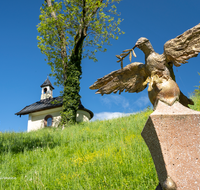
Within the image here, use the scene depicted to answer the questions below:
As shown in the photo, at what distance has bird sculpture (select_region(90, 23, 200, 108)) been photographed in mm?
2061

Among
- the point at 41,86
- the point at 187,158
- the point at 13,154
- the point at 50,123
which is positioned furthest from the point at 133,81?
the point at 41,86

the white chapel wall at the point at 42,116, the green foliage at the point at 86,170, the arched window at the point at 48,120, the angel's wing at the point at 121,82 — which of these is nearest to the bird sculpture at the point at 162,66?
the angel's wing at the point at 121,82

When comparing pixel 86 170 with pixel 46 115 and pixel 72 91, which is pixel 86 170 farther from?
pixel 46 115

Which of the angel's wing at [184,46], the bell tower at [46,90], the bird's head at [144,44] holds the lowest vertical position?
the angel's wing at [184,46]

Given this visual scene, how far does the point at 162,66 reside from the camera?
87.8 inches

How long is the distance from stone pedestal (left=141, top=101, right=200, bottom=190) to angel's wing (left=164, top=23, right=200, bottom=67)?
78 centimetres

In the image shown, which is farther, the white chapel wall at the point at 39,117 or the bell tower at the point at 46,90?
the bell tower at the point at 46,90

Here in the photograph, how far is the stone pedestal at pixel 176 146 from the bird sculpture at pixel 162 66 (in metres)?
0.29

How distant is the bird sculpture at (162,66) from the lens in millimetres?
2061

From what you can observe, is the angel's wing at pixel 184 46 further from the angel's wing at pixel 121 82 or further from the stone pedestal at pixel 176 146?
the stone pedestal at pixel 176 146

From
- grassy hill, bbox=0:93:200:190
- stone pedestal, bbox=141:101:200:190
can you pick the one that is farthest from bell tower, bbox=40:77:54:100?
stone pedestal, bbox=141:101:200:190

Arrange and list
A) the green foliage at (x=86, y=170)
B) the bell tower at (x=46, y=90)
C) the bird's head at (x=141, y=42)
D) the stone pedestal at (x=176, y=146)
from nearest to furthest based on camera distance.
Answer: the stone pedestal at (x=176, y=146) < the bird's head at (x=141, y=42) < the green foliage at (x=86, y=170) < the bell tower at (x=46, y=90)

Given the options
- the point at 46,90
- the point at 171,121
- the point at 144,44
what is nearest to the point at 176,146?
the point at 171,121

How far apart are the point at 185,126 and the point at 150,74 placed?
894 millimetres
